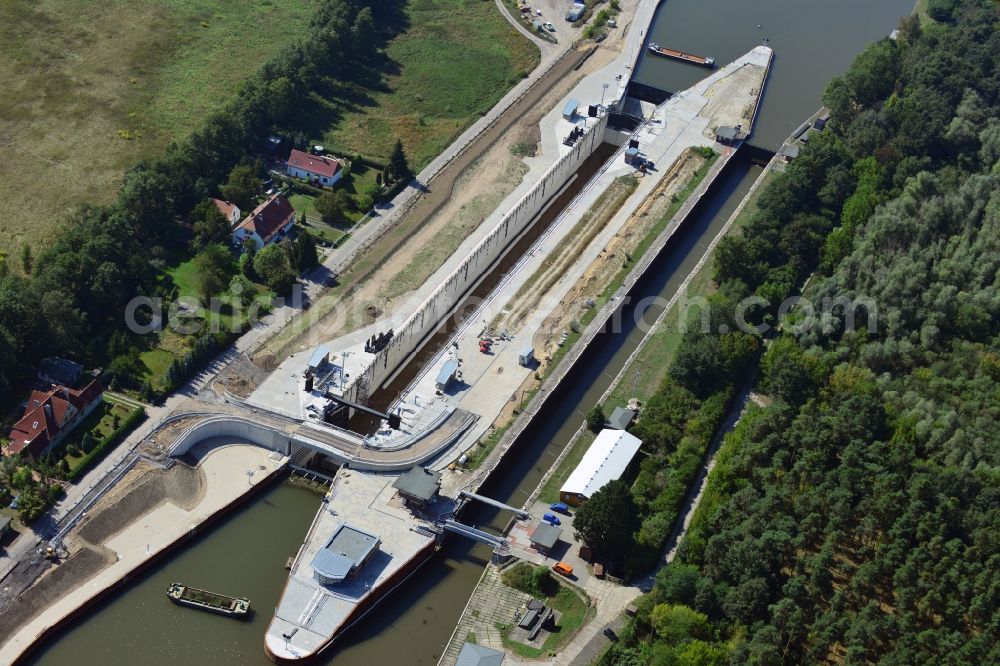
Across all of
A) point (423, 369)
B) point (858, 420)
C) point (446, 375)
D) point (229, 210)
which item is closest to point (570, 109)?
point (229, 210)

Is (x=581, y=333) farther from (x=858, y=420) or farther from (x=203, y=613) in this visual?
(x=203, y=613)

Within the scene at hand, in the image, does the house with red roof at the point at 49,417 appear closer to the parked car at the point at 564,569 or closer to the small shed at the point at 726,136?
the parked car at the point at 564,569

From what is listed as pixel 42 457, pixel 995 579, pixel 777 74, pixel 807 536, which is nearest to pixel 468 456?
pixel 807 536

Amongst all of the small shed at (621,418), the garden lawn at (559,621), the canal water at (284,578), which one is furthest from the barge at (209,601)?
the small shed at (621,418)

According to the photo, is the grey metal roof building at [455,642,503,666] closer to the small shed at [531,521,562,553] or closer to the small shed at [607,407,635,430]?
the small shed at [531,521,562,553]

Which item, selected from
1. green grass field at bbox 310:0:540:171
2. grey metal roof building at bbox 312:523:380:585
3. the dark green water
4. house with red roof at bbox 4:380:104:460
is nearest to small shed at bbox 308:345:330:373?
the dark green water
